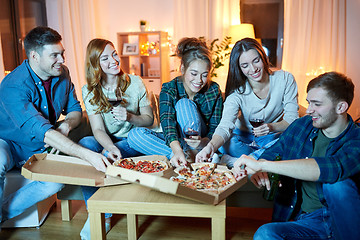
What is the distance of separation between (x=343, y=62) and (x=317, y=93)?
4203 millimetres

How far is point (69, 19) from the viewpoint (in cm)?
602

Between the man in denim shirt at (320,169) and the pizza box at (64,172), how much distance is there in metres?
0.63

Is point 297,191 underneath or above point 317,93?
underneath

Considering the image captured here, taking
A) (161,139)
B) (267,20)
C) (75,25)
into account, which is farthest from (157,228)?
(75,25)

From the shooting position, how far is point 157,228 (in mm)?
2104

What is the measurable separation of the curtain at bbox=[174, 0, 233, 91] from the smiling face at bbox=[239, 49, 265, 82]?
3.47m

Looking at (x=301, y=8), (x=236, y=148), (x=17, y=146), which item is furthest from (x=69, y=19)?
(x=236, y=148)

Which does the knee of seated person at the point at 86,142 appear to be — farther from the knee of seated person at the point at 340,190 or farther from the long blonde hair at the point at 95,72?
the knee of seated person at the point at 340,190

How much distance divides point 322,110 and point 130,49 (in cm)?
509

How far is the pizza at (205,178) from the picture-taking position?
1420 mm

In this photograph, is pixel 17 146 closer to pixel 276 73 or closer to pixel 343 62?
pixel 276 73

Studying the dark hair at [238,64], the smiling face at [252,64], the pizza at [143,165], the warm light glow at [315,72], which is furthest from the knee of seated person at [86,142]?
the warm light glow at [315,72]

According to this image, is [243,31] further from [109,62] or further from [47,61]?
[47,61]

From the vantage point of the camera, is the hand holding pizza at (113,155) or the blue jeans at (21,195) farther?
the blue jeans at (21,195)
